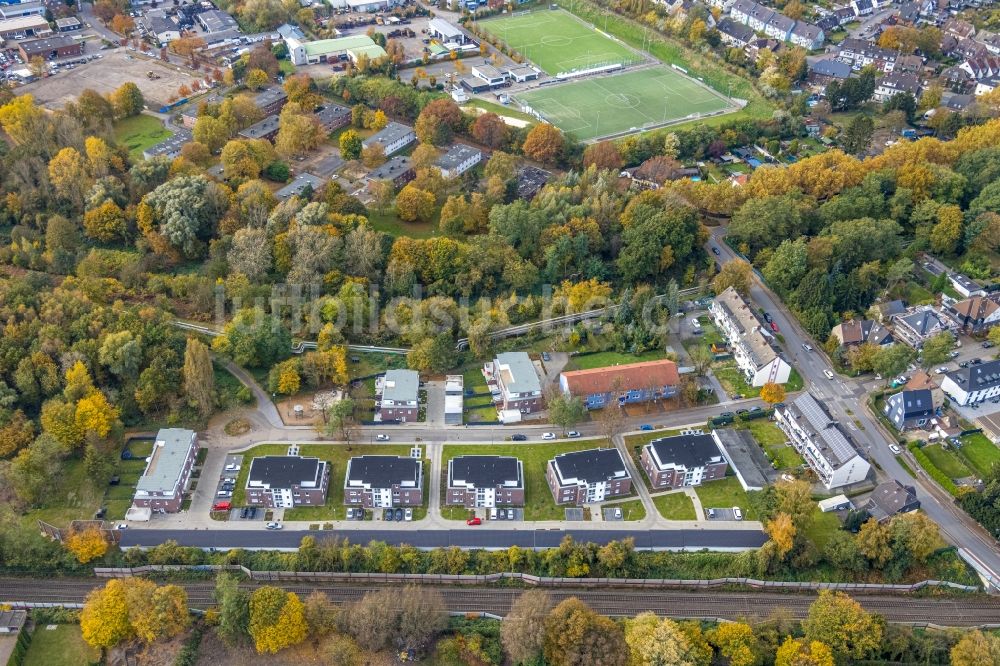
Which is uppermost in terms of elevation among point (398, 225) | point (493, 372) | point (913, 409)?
point (398, 225)

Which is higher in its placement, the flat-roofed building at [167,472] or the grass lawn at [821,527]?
the flat-roofed building at [167,472]

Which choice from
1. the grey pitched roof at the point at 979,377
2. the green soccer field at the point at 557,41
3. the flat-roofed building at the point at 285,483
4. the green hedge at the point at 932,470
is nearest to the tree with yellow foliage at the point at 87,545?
the flat-roofed building at the point at 285,483

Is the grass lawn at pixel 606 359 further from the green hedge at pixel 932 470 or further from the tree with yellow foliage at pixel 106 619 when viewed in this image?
the tree with yellow foliage at pixel 106 619

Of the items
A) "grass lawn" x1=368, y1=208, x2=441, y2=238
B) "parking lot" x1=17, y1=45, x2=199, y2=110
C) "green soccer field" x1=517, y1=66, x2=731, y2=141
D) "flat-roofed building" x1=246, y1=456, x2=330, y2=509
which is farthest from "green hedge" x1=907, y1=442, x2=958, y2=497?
"parking lot" x1=17, y1=45, x2=199, y2=110

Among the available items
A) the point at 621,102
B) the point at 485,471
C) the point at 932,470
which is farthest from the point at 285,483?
the point at 621,102

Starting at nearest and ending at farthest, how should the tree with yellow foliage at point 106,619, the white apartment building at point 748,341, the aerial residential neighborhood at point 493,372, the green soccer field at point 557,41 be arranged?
the tree with yellow foliage at point 106,619 < the aerial residential neighborhood at point 493,372 < the white apartment building at point 748,341 < the green soccer field at point 557,41

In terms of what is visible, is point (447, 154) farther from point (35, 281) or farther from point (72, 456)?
point (72, 456)

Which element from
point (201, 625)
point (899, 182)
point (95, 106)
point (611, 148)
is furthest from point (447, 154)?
point (201, 625)

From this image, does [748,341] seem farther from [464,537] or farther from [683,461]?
[464,537]
